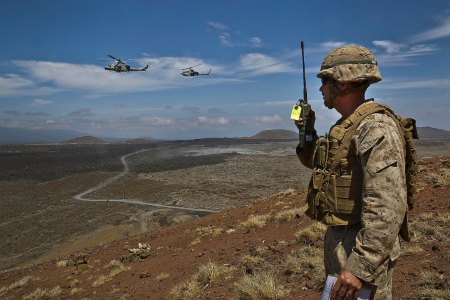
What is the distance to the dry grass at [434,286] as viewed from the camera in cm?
363

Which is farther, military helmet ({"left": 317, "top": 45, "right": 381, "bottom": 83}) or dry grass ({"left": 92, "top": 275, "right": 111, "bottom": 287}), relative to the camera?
dry grass ({"left": 92, "top": 275, "right": 111, "bottom": 287})

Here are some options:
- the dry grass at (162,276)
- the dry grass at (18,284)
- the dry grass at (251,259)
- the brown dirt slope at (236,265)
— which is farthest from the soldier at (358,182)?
the dry grass at (18,284)

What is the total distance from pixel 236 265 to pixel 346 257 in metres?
4.77

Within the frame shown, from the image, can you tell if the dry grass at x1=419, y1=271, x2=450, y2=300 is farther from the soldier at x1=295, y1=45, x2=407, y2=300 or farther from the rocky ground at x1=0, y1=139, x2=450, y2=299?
the soldier at x1=295, y1=45, x2=407, y2=300

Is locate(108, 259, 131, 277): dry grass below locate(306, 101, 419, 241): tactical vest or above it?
below

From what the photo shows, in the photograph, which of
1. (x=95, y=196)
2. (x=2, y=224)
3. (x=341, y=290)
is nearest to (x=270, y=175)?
(x=95, y=196)

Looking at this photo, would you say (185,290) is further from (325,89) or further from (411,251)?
(325,89)

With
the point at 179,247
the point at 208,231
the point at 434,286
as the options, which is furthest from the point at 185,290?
the point at 208,231

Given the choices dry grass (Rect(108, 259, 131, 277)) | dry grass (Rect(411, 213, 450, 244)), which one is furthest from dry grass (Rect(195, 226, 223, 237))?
dry grass (Rect(411, 213, 450, 244))

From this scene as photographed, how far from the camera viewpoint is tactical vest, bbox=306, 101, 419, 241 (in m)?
1.97

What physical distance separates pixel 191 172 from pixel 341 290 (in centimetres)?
3904

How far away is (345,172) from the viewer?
2.00m

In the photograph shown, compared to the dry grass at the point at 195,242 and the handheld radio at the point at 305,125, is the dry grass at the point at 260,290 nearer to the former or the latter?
the handheld radio at the point at 305,125

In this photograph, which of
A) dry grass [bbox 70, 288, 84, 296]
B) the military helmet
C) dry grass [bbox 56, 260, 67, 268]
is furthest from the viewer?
dry grass [bbox 56, 260, 67, 268]
